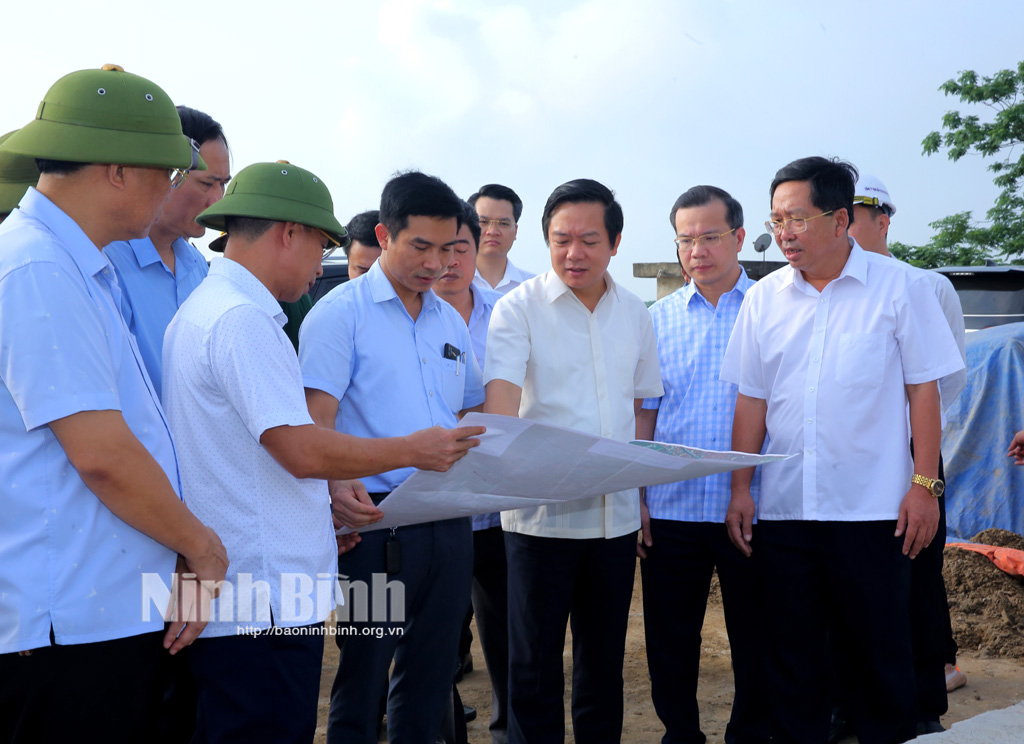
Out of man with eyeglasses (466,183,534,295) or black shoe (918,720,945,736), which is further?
man with eyeglasses (466,183,534,295)

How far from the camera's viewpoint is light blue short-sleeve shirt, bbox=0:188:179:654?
153 cm

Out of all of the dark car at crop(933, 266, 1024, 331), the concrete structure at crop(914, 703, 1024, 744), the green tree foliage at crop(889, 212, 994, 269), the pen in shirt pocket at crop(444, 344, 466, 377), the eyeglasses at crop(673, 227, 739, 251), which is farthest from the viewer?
the green tree foliage at crop(889, 212, 994, 269)

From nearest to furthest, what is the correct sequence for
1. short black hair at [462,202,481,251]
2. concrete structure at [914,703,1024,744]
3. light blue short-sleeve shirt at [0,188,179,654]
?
light blue short-sleeve shirt at [0,188,179,654], concrete structure at [914,703,1024,744], short black hair at [462,202,481,251]

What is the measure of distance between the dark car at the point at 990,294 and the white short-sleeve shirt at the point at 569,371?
25.2ft

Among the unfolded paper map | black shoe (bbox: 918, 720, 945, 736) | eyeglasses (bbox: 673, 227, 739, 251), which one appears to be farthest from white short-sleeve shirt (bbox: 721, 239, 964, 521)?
black shoe (bbox: 918, 720, 945, 736)

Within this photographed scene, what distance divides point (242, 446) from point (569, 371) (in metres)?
1.35

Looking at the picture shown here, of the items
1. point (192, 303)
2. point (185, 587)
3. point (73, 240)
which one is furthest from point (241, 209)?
point (185, 587)

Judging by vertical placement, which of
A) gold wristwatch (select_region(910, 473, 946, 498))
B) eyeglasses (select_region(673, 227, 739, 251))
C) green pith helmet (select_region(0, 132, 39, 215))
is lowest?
gold wristwatch (select_region(910, 473, 946, 498))

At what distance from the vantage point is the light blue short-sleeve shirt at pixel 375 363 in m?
2.46

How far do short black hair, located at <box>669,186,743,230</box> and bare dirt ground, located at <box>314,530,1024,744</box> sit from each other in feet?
7.16

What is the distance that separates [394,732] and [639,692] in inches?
79.4

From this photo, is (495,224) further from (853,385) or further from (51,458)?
(51,458)

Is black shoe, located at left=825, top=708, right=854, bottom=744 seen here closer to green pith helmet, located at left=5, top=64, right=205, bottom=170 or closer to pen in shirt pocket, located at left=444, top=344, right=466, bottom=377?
pen in shirt pocket, located at left=444, top=344, right=466, bottom=377

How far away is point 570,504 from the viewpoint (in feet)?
9.45
